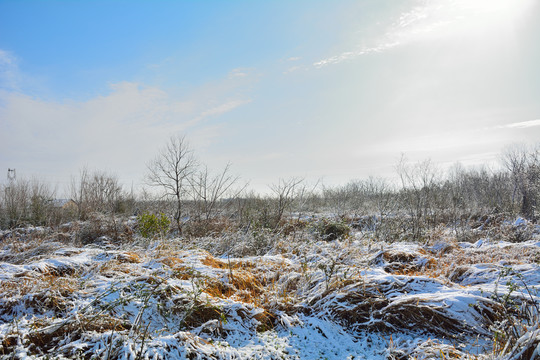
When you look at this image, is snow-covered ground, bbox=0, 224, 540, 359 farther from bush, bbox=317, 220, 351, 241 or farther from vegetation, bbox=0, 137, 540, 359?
bush, bbox=317, 220, 351, 241

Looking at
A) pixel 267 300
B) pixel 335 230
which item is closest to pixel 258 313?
pixel 267 300

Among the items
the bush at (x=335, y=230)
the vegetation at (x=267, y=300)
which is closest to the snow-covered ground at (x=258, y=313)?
the vegetation at (x=267, y=300)

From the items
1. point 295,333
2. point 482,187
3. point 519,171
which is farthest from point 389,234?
point 482,187

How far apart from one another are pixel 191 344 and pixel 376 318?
181 centimetres

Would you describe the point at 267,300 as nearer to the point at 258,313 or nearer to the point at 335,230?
the point at 258,313

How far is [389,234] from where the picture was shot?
29.6 ft

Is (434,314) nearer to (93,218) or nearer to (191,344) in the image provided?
(191,344)

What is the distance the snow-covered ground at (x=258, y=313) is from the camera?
2234 mm

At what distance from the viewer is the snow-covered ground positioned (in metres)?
2.23

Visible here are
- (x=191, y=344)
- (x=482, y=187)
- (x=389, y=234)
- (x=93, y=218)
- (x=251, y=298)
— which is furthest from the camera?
(x=482, y=187)

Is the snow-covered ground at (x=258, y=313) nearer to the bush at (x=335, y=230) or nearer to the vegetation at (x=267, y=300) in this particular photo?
the vegetation at (x=267, y=300)

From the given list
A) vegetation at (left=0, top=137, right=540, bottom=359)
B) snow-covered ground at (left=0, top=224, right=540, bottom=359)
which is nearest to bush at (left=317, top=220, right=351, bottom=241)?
vegetation at (left=0, top=137, right=540, bottom=359)

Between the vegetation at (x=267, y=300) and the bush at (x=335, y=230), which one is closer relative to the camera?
the vegetation at (x=267, y=300)

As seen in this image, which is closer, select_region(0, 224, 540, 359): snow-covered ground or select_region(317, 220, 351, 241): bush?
select_region(0, 224, 540, 359): snow-covered ground
